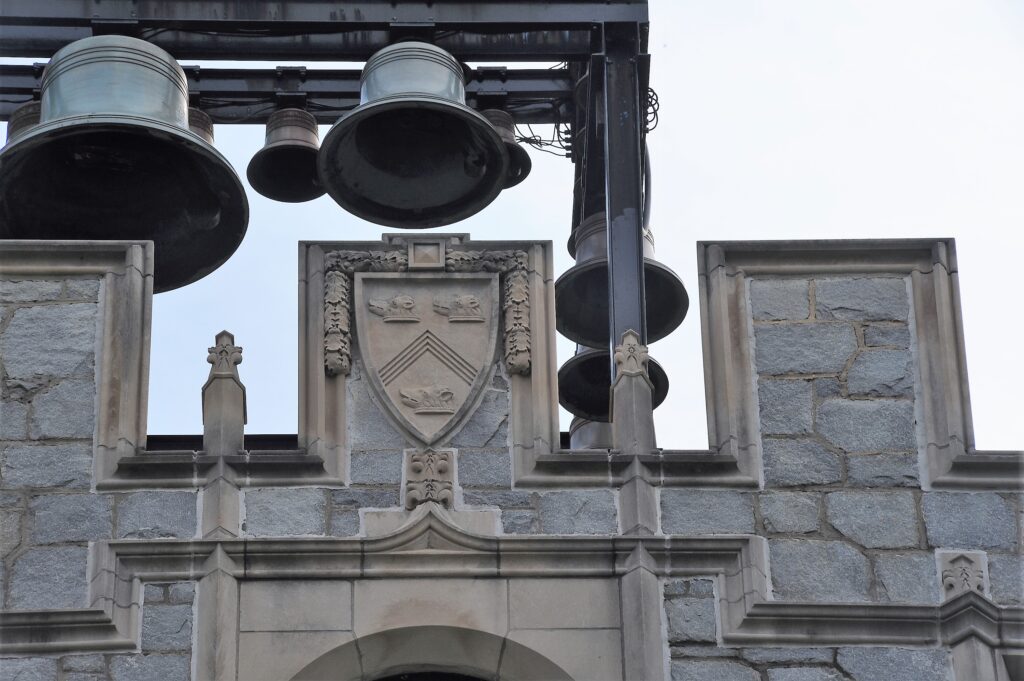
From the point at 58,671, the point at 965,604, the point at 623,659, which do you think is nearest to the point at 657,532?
the point at 623,659

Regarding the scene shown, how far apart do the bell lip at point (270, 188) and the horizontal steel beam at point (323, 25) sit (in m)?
0.74

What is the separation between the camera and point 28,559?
12953 mm

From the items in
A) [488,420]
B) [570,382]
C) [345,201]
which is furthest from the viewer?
[570,382]

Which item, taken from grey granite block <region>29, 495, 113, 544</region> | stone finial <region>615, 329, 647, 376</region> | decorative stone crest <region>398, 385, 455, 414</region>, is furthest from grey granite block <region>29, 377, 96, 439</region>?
stone finial <region>615, 329, 647, 376</region>

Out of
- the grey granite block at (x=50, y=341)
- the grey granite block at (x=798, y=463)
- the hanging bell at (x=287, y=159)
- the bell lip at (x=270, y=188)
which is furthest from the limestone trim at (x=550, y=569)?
the hanging bell at (x=287, y=159)

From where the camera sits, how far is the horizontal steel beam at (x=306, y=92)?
54.4 feet

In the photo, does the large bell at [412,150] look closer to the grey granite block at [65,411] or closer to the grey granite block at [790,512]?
the grey granite block at [65,411]

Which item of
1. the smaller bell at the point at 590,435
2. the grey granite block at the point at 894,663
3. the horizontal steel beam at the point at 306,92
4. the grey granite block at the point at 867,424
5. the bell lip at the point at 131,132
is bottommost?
the grey granite block at the point at 894,663

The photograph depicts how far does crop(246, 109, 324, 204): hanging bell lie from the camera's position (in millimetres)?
16438

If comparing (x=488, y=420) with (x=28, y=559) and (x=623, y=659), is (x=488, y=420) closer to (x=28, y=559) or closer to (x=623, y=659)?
(x=623, y=659)

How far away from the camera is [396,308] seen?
13781mm

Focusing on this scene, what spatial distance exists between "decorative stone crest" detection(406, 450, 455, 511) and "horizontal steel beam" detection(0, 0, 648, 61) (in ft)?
10.6

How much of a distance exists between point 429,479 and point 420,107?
2.50 metres

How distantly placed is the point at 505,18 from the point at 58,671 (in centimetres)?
502
